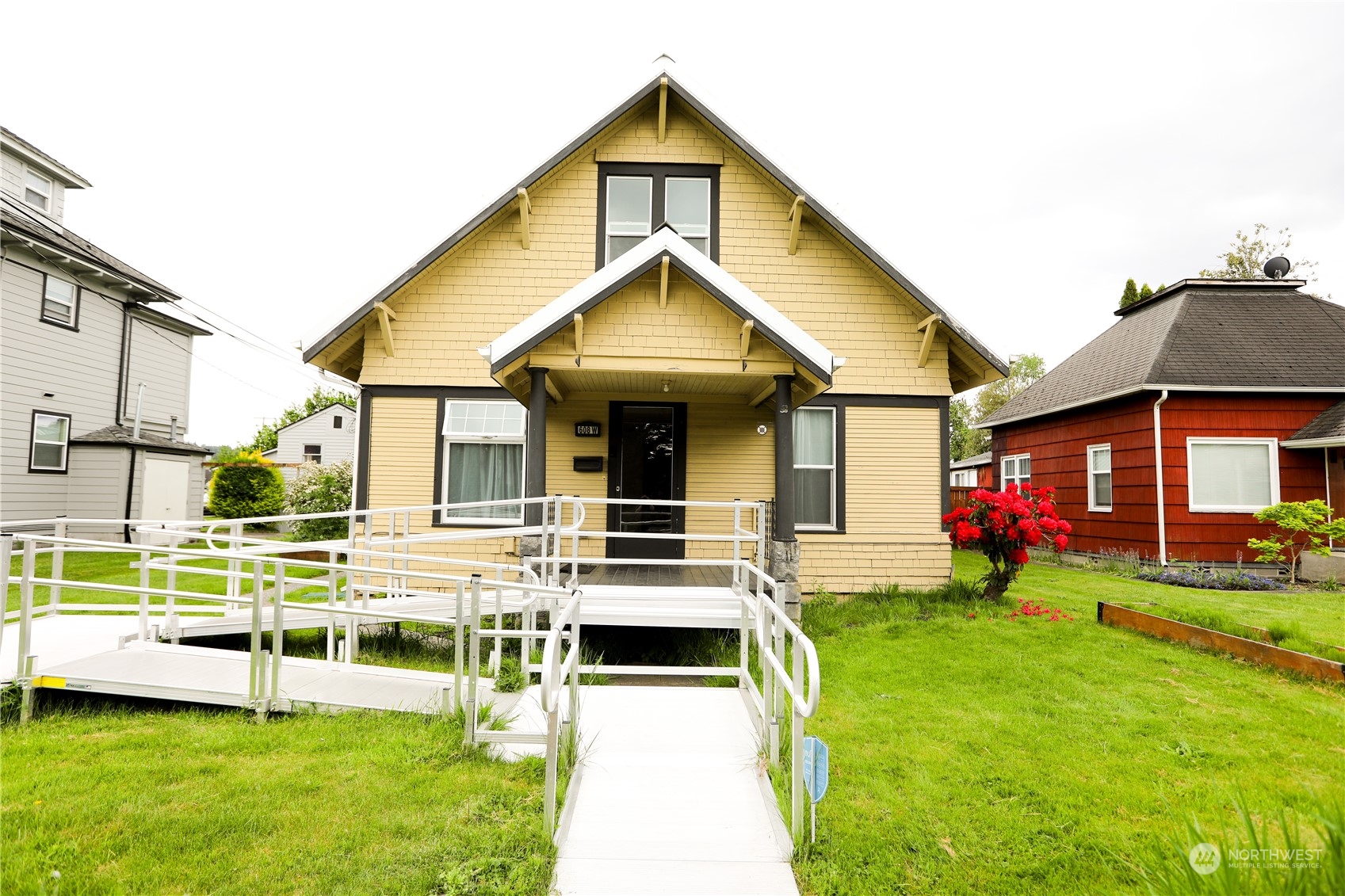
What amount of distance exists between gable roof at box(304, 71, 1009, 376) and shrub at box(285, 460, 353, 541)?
26.6ft

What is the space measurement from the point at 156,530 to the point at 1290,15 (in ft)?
47.2

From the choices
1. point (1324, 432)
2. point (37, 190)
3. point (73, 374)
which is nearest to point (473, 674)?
point (1324, 432)

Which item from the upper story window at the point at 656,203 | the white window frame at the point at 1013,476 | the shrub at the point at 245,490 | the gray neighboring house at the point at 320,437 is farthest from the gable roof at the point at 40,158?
the white window frame at the point at 1013,476

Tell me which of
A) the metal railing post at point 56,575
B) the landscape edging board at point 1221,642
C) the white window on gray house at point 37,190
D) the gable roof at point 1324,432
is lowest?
the landscape edging board at point 1221,642

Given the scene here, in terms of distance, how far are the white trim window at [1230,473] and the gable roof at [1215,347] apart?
1.04m

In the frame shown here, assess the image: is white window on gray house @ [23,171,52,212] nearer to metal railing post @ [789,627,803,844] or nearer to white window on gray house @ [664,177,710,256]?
white window on gray house @ [664,177,710,256]

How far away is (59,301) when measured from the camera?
15.7m

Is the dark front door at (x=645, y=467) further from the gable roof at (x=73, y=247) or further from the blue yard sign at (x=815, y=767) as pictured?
the gable roof at (x=73, y=247)

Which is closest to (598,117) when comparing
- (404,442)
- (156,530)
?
(404,442)

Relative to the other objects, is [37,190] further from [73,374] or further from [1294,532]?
[1294,532]

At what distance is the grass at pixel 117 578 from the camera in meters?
9.52

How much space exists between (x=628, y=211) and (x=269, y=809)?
28.7 feet

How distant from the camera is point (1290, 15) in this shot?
27.6 ft

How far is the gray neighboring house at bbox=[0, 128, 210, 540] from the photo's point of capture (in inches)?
569
